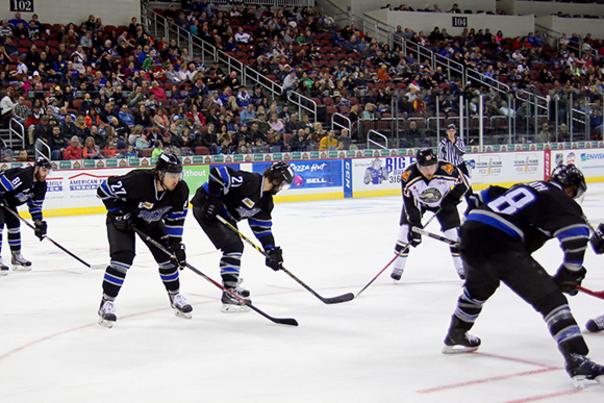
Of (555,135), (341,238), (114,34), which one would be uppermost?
(114,34)

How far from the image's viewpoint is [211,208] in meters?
5.79

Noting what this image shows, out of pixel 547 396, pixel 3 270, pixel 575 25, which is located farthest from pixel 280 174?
pixel 575 25

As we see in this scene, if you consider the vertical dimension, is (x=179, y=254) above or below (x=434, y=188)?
below

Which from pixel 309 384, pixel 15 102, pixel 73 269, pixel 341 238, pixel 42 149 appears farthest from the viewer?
pixel 15 102

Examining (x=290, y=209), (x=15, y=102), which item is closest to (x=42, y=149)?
(x=15, y=102)

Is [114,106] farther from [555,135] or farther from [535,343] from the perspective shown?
[535,343]

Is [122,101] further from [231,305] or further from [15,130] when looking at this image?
[231,305]

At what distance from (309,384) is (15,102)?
11725 mm

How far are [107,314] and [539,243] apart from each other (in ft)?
9.02

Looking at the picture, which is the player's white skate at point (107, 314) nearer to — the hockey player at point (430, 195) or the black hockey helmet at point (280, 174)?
the black hockey helmet at point (280, 174)

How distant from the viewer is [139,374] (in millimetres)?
4227

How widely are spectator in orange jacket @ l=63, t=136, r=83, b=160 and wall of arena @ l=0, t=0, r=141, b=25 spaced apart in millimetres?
6699

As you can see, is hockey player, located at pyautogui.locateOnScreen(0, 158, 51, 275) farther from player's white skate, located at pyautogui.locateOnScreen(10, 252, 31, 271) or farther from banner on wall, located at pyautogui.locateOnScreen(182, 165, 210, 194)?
banner on wall, located at pyautogui.locateOnScreen(182, 165, 210, 194)

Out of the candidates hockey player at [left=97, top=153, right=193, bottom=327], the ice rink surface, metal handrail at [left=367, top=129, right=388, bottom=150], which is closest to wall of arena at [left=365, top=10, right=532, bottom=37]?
metal handrail at [left=367, top=129, right=388, bottom=150]
